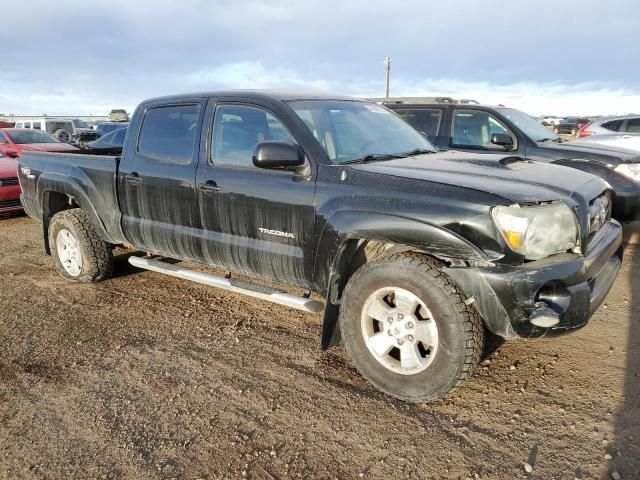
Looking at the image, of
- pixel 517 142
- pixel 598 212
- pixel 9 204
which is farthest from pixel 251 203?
pixel 9 204

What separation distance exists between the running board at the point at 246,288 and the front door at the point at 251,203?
0.34 ft

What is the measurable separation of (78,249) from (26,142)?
905 cm

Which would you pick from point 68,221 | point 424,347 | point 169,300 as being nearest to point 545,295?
point 424,347

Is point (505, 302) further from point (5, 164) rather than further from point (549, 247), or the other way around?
point (5, 164)

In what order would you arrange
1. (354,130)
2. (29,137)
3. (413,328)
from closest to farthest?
(413,328) < (354,130) < (29,137)

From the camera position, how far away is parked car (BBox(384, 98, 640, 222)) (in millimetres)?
6070

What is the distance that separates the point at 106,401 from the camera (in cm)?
313

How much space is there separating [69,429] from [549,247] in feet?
9.08

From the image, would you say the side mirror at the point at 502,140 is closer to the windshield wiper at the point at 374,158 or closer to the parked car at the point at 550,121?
the windshield wiper at the point at 374,158

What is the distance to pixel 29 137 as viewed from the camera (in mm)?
12914

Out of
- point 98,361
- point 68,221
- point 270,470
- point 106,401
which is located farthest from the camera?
point 68,221

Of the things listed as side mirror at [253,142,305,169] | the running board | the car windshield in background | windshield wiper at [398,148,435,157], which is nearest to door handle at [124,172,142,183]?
the running board

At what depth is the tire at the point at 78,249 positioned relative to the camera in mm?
5090

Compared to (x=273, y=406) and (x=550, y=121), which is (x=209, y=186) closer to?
(x=273, y=406)
